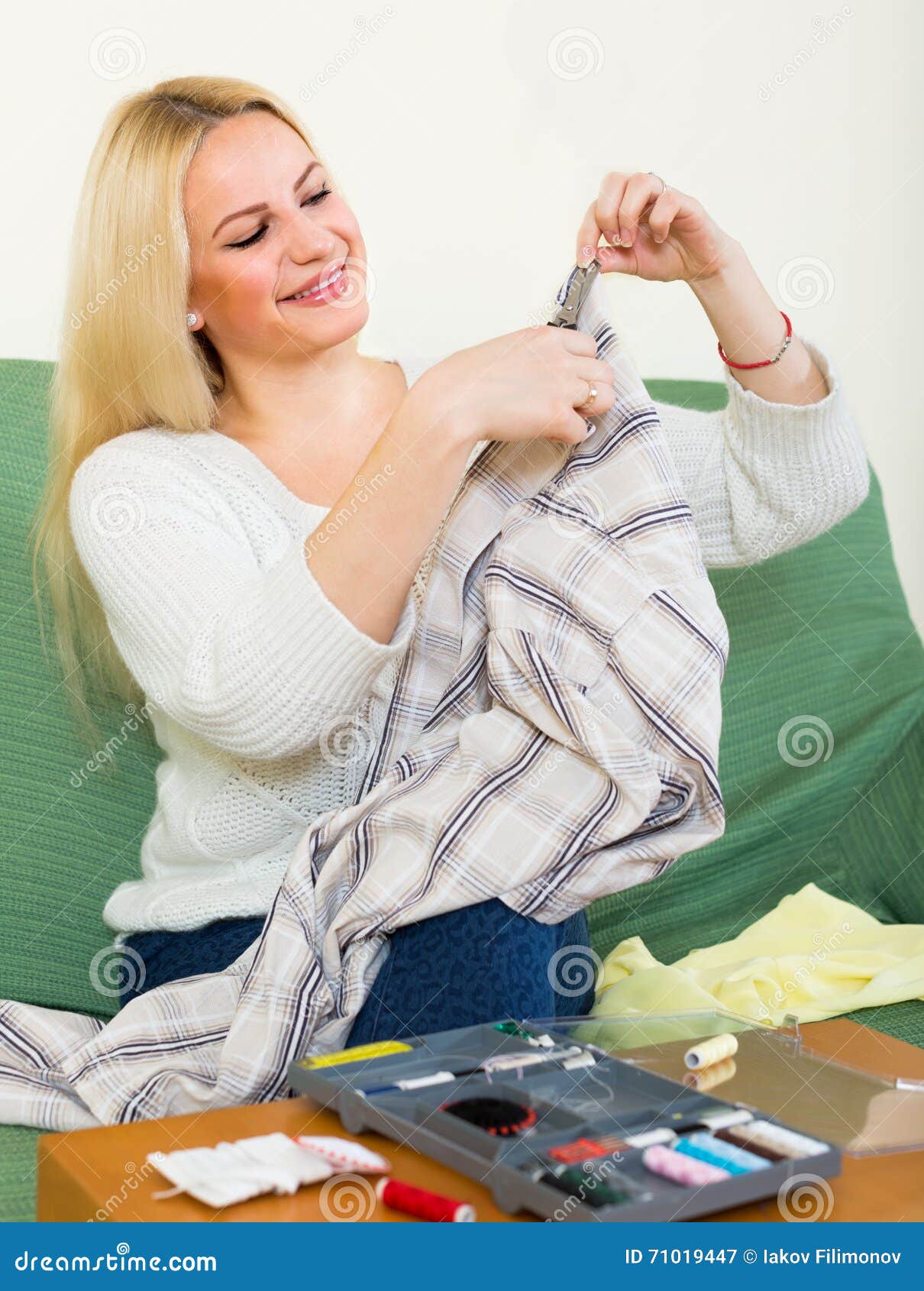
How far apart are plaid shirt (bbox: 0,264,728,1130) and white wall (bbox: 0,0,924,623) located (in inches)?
33.3

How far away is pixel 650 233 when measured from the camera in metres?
1.30

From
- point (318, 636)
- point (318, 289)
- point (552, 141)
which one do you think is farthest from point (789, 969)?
point (552, 141)

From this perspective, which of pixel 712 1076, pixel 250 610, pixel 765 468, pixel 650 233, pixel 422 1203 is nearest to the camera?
pixel 422 1203

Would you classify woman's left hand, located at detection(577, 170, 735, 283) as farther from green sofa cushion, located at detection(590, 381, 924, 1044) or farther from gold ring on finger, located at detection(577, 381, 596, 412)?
green sofa cushion, located at detection(590, 381, 924, 1044)

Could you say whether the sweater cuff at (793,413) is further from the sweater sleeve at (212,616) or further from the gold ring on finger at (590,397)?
the sweater sleeve at (212,616)

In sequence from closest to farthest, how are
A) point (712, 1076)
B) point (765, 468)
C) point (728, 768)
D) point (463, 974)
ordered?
point (712, 1076)
point (463, 974)
point (765, 468)
point (728, 768)

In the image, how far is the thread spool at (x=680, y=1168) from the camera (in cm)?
64

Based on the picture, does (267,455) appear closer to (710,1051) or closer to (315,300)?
(315,300)

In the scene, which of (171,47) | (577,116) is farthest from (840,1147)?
(577,116)

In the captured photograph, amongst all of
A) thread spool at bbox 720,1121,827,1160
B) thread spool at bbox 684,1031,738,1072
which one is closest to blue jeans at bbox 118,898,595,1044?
thread spool at bbox 684,1031,738,1072

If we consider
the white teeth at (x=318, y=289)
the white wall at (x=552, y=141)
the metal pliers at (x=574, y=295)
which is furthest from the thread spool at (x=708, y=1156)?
the white wall at (x=552, y=141)

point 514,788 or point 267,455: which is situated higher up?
point 267,455

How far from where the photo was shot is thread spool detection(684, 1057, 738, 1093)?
32.0 inches

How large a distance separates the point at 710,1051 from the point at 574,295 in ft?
2.14
